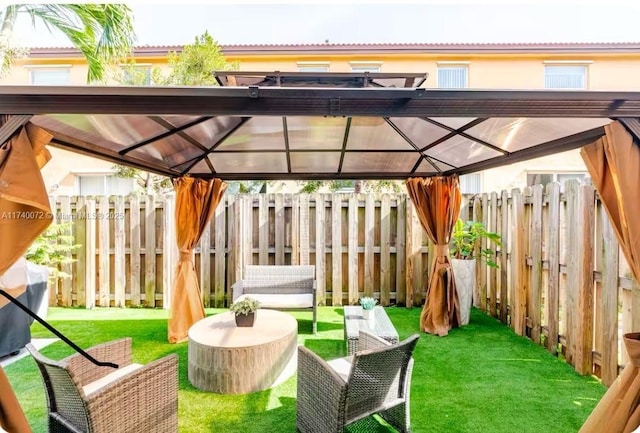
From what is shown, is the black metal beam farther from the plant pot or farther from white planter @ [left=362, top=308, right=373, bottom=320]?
white planter @ [left=362, top=308, right=373, bottom=320]

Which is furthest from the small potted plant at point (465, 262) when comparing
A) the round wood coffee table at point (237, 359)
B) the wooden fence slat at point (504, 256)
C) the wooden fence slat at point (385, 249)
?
the round wood coffee table at point (237, 359)

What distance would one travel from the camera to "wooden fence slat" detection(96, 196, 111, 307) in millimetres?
→ 6064

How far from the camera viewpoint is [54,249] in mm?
5715

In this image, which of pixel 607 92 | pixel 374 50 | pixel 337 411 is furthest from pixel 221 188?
pixel 374 50

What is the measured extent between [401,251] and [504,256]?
5.63ft

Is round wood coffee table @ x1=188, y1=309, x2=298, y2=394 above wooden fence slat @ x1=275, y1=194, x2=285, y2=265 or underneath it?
underneath

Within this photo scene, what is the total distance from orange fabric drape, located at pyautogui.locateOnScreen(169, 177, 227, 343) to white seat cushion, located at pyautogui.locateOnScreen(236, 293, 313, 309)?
71 centimetres

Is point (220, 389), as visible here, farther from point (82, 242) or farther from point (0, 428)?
point (82, 242)

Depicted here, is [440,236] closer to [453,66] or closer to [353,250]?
[353,250]

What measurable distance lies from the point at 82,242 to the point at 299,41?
955 centimetres

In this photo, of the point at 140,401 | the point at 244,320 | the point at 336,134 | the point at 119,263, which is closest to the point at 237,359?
the point at 244,320

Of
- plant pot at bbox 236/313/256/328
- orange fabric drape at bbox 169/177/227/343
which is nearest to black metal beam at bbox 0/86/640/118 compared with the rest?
plant pot at bbox 236/313/256/328

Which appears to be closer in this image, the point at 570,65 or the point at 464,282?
the point at 464,282

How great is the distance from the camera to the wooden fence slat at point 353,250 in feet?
20.3
